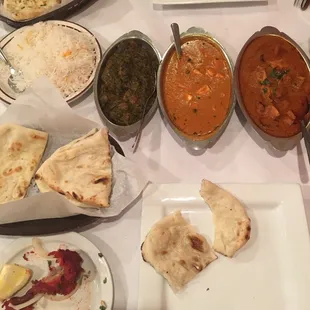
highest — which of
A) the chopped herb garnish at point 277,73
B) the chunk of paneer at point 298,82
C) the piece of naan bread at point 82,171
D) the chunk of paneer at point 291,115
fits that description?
the chopped herb garnish at point 277,73

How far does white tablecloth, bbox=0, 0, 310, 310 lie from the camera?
1.72 m

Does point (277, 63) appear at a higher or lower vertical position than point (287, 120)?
higher

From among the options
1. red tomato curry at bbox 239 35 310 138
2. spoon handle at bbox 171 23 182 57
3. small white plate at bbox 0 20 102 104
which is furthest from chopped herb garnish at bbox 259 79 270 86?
small white plate at bbox 0 20 102 104

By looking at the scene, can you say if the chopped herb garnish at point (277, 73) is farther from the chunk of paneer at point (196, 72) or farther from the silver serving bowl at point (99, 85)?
the silver serving bowl at point (99, 85)

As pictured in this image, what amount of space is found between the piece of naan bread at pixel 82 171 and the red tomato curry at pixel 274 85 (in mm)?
592

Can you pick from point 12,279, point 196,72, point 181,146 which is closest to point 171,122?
point 181,146

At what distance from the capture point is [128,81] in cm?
191

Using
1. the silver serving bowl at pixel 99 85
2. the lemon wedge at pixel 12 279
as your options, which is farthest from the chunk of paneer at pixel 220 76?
the lemon wedge at pixel 12 279

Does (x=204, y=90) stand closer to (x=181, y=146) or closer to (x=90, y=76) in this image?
(x=181, y=146)

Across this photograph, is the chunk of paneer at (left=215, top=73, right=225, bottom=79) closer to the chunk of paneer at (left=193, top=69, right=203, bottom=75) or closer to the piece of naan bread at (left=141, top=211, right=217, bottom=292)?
the chunk of paneer at (left=193, top=69, right=203, bottom=75)

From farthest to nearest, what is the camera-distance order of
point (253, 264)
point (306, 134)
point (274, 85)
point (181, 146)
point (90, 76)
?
point (90, 76) → point (181, 146) → point (274, 85) → point (306, 134) → point (253, 264)

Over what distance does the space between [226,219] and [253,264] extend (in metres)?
0.18

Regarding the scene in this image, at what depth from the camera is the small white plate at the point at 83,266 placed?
1.58 meters

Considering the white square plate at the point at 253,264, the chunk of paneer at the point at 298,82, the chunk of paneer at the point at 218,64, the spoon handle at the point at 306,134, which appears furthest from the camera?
the chunk of paneer at the point at 218,64
